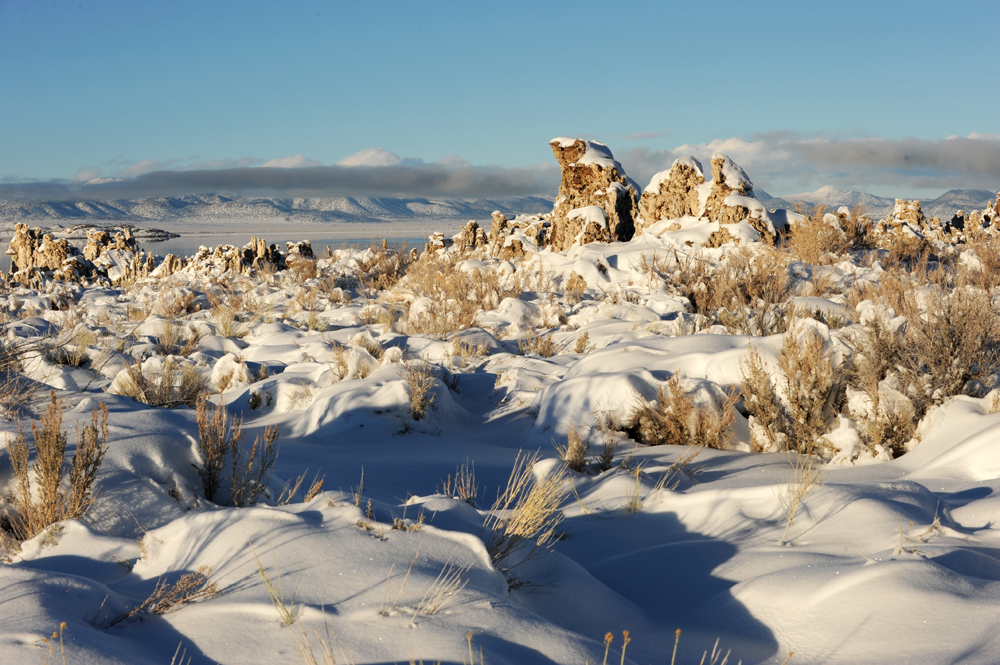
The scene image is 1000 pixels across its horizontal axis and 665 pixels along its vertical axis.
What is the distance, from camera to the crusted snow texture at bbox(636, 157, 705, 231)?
1584 centimetres

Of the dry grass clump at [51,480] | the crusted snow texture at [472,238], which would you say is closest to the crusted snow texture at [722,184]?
the crusted snow texture at [472,238]

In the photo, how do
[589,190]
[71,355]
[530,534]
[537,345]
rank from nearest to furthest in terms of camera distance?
[530,534] → [71,355] → [537,345] → [589,190]

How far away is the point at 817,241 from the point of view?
14.0 m

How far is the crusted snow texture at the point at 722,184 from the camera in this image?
15.0m

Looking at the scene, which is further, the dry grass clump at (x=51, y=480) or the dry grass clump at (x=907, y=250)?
the dry grass clump at (x=907, y=250)

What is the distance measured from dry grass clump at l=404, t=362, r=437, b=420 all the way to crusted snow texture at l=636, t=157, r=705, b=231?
418 inches

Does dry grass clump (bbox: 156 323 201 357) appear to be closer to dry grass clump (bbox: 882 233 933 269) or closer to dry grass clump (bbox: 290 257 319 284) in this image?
dry grass clump (bbox: 290 257 319 284)

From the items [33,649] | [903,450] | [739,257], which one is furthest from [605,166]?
[33,649]

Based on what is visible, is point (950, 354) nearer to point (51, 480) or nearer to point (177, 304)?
point (51, 480)

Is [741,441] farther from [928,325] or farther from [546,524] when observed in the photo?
[546,524]

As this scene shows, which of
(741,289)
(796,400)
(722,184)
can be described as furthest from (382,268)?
(796,400)

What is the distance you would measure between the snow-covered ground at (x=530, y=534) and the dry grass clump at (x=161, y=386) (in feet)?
0.43

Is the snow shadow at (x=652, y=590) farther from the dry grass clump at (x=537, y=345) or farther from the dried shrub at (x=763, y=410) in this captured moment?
the dry grass clump at (x=537, y=345)

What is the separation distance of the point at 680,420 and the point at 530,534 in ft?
9.14
